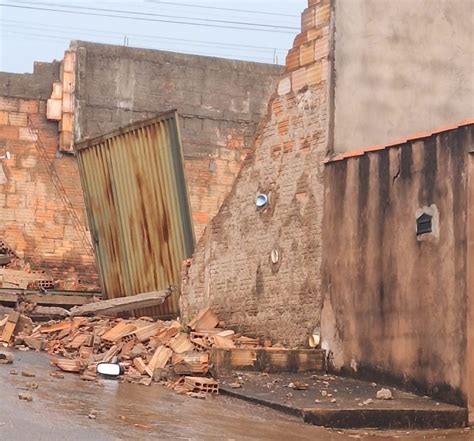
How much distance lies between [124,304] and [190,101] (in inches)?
343

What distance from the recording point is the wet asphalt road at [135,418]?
9.11 metres

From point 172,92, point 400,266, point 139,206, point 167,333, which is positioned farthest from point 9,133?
point 400,266

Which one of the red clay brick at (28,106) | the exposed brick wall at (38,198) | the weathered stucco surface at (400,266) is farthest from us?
the red clay brick at (28,106)

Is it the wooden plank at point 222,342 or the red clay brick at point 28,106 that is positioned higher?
the red clay brick at point 28,106

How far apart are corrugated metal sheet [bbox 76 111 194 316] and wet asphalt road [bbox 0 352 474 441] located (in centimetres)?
546

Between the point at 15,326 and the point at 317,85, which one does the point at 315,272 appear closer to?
the point at 317,85

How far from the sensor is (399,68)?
15.0 m

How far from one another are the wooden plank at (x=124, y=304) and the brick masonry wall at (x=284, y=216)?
2.23 m

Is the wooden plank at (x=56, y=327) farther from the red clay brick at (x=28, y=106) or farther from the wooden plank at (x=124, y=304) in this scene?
the red clay brick at (x=28, y=106)

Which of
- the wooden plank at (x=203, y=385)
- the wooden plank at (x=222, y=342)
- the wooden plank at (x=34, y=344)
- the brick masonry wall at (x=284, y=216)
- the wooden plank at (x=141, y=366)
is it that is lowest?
the wooden plank at (x=203, y=385)

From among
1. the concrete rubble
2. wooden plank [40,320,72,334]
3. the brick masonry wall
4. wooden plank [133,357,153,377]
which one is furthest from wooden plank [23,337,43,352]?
the brick masonry wall

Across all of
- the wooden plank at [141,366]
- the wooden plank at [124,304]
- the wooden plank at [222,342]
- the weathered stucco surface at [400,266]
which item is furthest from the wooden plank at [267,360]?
the wooden plank at [124,304]

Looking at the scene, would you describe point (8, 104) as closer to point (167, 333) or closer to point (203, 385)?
point (167, 333)

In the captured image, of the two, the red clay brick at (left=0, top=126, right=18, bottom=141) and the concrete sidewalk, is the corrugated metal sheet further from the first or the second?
the concrete sidewalk
